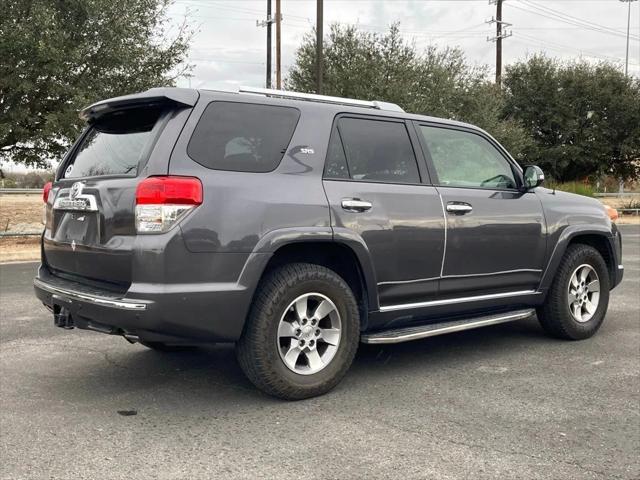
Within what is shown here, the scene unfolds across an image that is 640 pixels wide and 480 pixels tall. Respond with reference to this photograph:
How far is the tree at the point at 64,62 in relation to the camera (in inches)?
529

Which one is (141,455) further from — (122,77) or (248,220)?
→ (122,77)

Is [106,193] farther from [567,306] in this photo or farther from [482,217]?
[567,306]

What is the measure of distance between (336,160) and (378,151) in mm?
416

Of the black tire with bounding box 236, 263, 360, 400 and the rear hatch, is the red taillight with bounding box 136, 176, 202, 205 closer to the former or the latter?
the rear hatch

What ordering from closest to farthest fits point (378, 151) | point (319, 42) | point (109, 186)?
point (109, 186) < point (378, 151) < point (319, 42)

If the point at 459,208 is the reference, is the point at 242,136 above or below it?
above

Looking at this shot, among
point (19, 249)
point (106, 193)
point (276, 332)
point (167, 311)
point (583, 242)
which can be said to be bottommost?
point (19, 249)

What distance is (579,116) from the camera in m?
32.3

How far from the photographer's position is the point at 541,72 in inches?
1307

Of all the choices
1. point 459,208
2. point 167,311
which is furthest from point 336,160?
point 167,311

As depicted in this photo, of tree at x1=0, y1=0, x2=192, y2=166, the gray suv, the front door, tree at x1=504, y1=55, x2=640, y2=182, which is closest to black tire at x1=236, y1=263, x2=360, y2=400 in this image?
the gray suv

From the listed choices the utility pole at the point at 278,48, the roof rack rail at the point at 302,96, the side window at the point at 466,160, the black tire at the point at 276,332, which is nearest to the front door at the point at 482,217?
the side window at the point at 466,160

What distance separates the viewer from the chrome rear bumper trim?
359cm

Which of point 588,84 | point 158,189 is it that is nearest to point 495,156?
point 158,189
